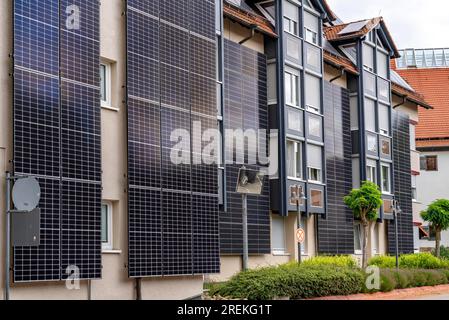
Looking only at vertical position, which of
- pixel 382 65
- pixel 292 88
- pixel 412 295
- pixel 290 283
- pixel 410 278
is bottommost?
pixel 412 295

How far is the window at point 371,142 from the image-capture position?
1577 inches

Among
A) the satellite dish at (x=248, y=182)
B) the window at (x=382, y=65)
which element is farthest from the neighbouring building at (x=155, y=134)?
the window at (x=382, y=65)

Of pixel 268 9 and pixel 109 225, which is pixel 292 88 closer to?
pixel 268 9

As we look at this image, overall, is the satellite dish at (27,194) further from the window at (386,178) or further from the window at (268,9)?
the window at (386,178)

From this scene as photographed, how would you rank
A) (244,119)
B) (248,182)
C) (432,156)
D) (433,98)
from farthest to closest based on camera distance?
(433,98) → (432,156) → (244,119) → (248,182)

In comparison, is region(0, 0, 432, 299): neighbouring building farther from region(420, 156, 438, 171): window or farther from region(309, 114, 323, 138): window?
region(420, 156, 438, 171): window

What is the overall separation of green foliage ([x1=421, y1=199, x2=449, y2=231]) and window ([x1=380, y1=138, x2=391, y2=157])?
13.1 ft

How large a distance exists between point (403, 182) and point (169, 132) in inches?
958

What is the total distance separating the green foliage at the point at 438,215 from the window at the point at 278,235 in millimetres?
12911

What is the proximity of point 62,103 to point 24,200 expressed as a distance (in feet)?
17.6

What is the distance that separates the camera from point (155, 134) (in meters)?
22.2

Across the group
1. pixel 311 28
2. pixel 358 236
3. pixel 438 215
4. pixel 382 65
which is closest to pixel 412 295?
pixel 358 236

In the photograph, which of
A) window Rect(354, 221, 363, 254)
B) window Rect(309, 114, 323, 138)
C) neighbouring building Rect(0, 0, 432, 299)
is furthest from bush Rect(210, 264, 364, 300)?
window Rect(354, 221, 363, 254)
